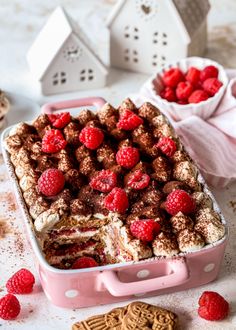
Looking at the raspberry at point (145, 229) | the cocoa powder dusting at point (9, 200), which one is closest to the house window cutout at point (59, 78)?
the cocoa powder dusting at point (9, 200)

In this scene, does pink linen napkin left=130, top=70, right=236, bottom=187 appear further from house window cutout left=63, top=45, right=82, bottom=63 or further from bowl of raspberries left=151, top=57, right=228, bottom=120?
house window cutout left=63, top=45, right=82, bottom=63

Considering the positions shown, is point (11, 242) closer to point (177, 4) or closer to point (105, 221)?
point (105, 221)

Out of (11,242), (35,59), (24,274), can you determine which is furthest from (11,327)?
(35,59)

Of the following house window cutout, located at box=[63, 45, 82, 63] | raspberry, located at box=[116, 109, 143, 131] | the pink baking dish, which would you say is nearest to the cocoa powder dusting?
the pink baking dish

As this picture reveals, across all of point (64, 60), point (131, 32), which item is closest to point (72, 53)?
point (64, 60)

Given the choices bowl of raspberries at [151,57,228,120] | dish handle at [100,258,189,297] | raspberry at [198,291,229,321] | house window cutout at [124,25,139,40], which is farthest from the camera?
house window cutout at [124,25,139,40]

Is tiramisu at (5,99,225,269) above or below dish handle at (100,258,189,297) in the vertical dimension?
above

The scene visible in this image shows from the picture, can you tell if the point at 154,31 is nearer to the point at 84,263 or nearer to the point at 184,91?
the point at 184,91
